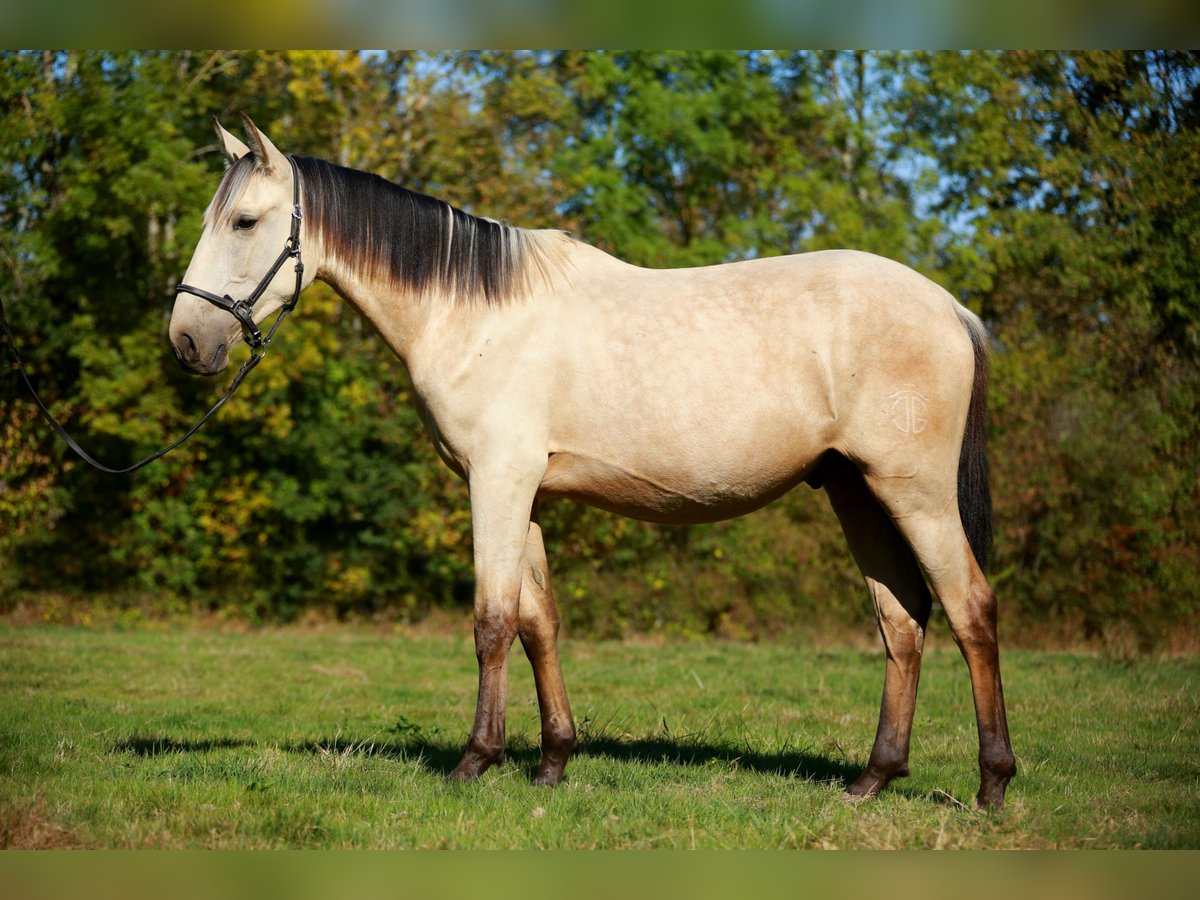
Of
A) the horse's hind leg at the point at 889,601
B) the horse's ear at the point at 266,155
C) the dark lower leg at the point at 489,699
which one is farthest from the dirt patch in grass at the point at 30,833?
the horse's hind leg at the point at 889,601

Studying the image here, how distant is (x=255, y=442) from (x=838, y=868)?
49.3 ft

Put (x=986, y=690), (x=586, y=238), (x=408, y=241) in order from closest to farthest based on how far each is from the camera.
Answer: (x=986, y=690), (x=408, y=241), (x=586, y=238)

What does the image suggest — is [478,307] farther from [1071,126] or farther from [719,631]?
[1071,126]

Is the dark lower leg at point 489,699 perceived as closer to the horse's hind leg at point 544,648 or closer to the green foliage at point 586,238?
the horse's hind leg at point 544,648

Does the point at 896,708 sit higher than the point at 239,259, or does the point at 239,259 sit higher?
the point at 239,259

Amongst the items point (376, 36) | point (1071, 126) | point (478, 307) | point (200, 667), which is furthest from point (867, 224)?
point (376, 36)

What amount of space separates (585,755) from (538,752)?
0.38m

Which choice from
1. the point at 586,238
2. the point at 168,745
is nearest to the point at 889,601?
the point at 168,745

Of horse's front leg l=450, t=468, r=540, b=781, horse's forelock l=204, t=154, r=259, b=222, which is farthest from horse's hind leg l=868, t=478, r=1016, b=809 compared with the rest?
horse's forelock l=204, t=154, r=259, b=222

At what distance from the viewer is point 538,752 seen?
639 centimetres

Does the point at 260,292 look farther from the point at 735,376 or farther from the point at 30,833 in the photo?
the point at 30,833

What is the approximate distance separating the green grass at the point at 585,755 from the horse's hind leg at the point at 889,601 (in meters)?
0.25

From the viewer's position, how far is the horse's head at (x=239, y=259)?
5203 mm

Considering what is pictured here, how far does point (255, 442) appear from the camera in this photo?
17156mm
